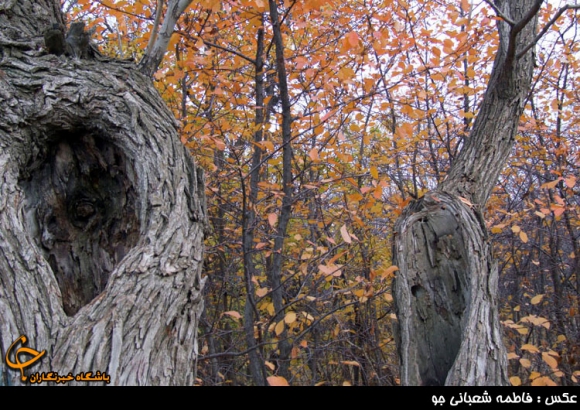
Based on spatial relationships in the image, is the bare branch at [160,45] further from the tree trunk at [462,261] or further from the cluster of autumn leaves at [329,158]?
the tree trunk at [462,261]

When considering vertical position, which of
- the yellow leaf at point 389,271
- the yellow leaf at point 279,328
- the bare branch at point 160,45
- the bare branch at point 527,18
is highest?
the bare branch at point 527,18

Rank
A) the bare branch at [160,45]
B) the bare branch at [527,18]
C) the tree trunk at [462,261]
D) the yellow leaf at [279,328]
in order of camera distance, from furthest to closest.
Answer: the yellow leaf at [279,328] → the bare branch at [527,18] → the bare branch at [160,45] → the tree trunk at [462,261]

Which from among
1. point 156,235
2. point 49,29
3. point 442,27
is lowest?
point 156,235

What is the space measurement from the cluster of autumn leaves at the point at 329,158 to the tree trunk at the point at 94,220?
4.58ft

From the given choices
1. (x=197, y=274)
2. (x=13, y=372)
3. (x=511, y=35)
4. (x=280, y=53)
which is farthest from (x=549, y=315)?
(x=13, y=372)

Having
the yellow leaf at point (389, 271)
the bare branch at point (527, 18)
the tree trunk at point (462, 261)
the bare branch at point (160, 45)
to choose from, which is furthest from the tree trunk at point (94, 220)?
the bare branch at point (527, 18)

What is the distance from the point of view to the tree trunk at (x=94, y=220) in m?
1.31

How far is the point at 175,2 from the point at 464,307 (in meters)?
2.41

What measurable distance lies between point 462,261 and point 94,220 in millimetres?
2094

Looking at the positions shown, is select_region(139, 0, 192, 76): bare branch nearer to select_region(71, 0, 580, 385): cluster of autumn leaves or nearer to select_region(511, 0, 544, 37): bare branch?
select_region(71, 0, 580, 385): cluster of autumn leaves

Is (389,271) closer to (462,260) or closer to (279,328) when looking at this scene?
(462,260)

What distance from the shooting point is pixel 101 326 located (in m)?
1.32

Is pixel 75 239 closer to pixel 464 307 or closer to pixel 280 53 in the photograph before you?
pixel 464 307

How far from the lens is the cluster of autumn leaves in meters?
3.74
